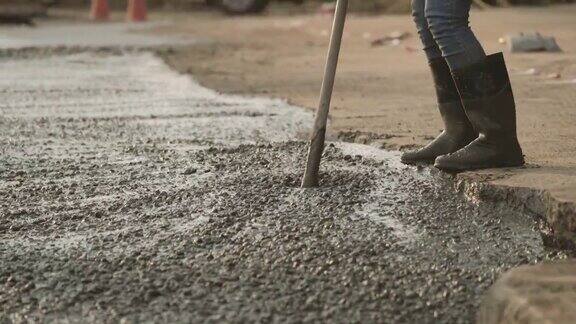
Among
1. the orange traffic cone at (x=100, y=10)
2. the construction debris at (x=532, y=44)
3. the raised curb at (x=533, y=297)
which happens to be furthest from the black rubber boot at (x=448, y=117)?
the orange traffic cone at (x=100, y=10)

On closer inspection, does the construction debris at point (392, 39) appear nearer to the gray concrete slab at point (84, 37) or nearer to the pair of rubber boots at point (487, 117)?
the gray concrete slab at point (84, 37)

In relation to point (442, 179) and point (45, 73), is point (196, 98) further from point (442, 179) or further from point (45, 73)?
point (442, 179)

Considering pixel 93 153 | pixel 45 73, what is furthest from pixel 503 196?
pixel 45 73

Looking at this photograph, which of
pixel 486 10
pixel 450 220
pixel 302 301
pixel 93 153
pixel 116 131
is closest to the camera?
pixel 302 301

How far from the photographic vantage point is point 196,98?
6.87 meters

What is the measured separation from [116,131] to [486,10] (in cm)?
937

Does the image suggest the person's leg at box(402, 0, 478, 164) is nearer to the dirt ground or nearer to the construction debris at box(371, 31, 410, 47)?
the dirt ground

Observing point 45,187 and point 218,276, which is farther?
point 45,187

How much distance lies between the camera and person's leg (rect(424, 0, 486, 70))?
364cm

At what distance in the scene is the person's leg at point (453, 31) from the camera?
3637 millimetres

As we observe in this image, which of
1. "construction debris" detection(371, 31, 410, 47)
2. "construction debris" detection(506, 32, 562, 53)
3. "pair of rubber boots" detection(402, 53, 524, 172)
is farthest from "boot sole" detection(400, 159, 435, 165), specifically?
"construction debris" detection(371, 31, 410, 47)

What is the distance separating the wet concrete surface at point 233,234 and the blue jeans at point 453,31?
431mm

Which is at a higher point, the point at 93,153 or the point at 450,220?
the point at 450,220

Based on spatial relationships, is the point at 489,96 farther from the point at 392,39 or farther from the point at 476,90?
the point at 392,39
